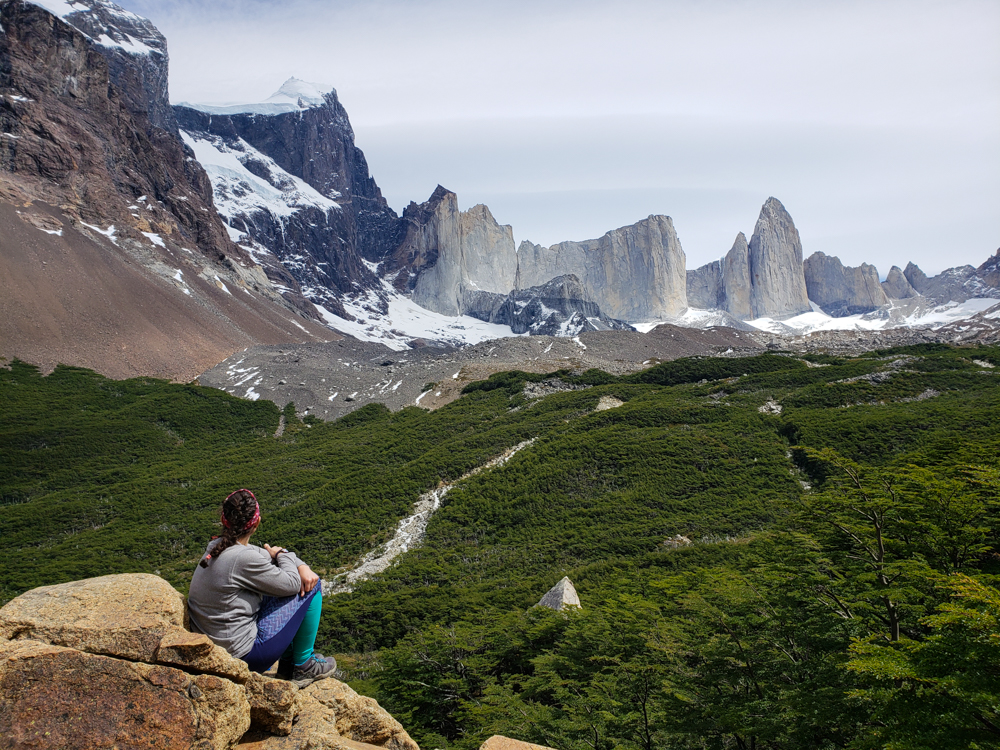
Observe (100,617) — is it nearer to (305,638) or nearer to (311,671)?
(305,638)

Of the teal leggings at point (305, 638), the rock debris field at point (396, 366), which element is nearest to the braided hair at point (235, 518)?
the teal leggings at point (305, 638)

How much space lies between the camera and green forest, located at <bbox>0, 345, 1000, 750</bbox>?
26.5ft

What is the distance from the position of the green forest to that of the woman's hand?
510 centimetres

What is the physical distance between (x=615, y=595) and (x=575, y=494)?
16.6 meters

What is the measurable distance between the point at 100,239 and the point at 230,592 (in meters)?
89.6

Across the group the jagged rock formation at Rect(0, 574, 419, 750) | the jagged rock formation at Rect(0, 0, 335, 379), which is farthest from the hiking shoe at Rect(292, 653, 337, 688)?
the jagged rock formation at Rect(0, 0, 335, 379)

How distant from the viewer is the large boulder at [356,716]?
5.66 meters

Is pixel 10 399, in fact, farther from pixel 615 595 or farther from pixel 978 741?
pixel 978 741

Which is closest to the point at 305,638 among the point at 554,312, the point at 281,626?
the point at 281,626

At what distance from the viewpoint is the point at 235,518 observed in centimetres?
518

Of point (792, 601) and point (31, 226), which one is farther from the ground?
point (31, 226)

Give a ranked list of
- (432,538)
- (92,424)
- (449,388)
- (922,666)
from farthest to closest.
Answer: (449,388), (92,424), (432,538), (922,666)

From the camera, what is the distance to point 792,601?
9797 mm

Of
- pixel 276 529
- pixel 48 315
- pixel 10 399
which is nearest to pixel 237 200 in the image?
pixel 48 315
